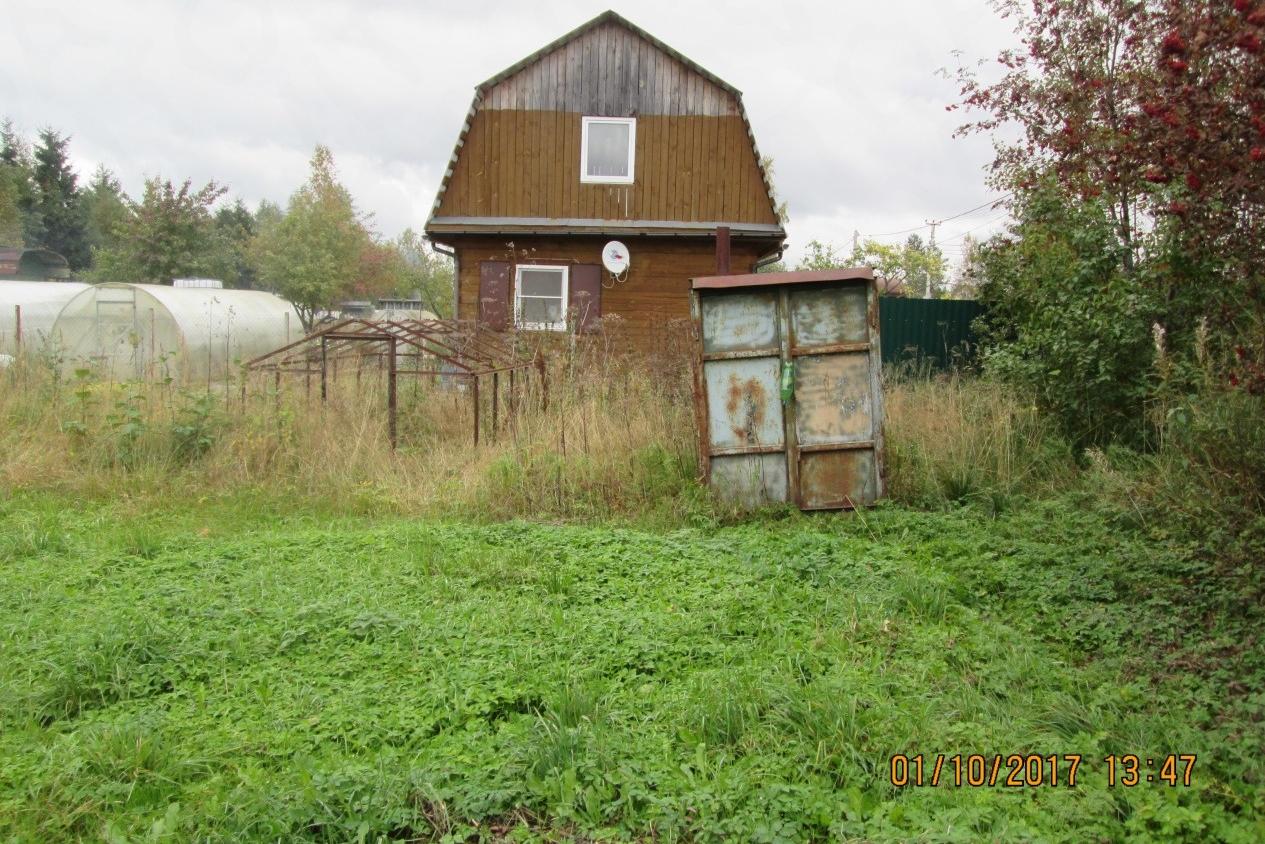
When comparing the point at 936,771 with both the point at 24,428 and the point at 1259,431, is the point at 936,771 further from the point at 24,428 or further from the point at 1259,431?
the point at 24,428

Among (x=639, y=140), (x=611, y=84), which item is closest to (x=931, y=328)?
(x=639, y=140)

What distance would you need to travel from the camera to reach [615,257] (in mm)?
17938

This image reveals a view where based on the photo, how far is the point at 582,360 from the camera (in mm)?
Answer: 10641

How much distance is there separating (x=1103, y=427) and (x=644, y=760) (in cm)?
702

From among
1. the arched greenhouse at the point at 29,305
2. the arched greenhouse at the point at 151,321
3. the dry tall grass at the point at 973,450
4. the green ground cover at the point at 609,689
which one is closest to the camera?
the green ground cover at the point at 609,689

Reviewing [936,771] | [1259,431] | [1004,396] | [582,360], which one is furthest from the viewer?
[582,360]

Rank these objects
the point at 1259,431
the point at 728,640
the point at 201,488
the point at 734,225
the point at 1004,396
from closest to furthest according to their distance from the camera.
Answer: the point at 728,640 < the point at 1259,431 < the point at 201,488 < the point at 1004,396 < the point at 734,225

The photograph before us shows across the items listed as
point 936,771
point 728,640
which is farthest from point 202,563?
point 936,771
